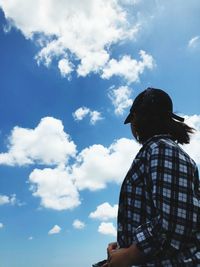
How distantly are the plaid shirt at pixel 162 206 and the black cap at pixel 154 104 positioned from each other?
0.34m

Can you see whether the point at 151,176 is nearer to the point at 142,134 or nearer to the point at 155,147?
the point at 155,147

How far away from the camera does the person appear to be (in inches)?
155

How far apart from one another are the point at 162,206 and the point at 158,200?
0.08 m

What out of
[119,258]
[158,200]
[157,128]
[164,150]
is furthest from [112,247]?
[157,128]

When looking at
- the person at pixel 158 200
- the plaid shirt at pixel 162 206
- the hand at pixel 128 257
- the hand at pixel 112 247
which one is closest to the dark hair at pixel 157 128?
the person at pixel 158 200

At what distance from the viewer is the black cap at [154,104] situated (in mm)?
4719

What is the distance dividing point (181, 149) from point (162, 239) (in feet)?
3.34

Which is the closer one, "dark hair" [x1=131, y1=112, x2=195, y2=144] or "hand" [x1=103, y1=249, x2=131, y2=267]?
"hand" [x1=103, y1=249, x2=131, y2=267]

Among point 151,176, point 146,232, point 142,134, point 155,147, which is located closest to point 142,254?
point 146,232

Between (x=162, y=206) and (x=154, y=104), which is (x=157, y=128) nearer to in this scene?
(x=154, y=104)

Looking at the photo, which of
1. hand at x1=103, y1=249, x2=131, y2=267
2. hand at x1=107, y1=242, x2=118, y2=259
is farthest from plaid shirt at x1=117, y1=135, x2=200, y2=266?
hand at x1=107, y1=242, x2=118, y2=259

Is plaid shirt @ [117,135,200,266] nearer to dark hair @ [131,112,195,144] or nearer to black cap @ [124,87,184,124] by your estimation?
dark hair @ [131,112,195,144]

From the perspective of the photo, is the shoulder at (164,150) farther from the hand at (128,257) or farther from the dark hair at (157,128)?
the hand at (128,257)

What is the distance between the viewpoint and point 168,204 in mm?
4012
